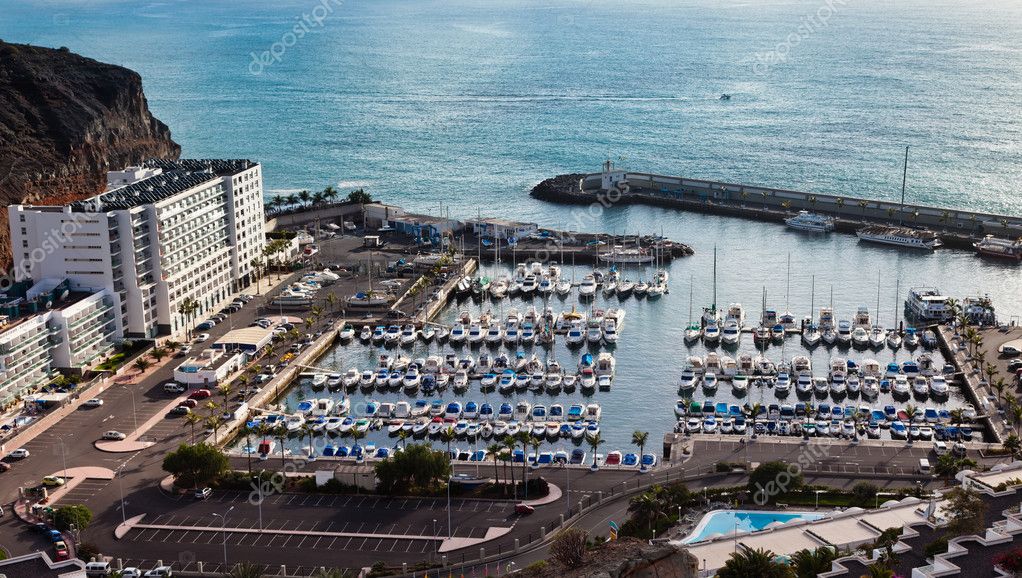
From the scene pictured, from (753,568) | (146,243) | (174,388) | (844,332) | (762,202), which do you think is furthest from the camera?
(762,202)

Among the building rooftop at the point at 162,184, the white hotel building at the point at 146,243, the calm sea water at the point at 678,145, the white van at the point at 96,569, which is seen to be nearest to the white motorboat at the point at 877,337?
the calm sea water at the point at 678,145

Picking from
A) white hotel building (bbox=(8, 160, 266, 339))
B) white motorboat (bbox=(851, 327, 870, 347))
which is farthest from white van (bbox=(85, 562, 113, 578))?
white motorboat (bbox=(851, 327, 870, 347))

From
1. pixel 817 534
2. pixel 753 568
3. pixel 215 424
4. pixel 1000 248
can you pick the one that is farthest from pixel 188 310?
pixel 1000 248

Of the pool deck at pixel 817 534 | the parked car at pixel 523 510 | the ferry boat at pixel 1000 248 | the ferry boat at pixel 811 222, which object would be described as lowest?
the parked car at pixel 523 510

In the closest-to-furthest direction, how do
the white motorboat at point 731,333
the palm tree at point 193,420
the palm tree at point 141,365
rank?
the palm tree at point 193,420, the palm tree at point 141,365, the white motorboat at point 731,333

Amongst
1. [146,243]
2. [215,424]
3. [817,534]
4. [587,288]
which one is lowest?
[215,424]

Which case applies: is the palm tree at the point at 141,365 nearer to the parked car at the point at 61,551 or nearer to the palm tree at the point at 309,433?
the palm tree at the point at 309,433

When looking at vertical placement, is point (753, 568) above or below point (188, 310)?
below

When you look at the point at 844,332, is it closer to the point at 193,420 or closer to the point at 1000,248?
the point at 1000,248
